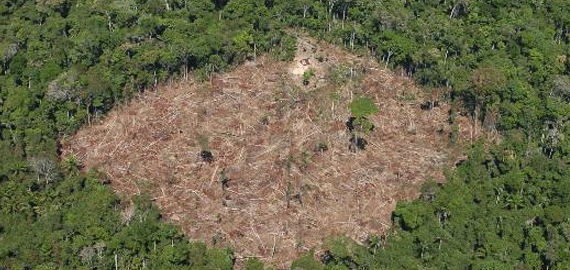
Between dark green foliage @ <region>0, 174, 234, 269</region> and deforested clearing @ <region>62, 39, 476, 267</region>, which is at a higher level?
deforested clearing @ <region>62, 39, 476, 267</region>

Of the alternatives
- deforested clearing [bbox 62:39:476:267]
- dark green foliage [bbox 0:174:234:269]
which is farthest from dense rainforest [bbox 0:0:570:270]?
deforested clearing [bbox 62:39:476:267]

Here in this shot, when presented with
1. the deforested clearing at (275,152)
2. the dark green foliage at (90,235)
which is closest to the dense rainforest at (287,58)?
the dark green foliage at (90,235)

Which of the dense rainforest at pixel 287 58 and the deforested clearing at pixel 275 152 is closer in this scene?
the dense rainforest at pixel 287 58

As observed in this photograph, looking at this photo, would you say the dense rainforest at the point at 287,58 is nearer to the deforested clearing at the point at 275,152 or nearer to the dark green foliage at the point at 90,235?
the dark green foliage at the point at 90,235

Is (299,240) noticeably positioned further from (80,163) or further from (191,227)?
(80,163)

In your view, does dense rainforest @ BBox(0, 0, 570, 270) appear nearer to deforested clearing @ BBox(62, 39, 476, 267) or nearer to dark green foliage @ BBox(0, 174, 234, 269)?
dark green foliage @ BBox(0, 174, 234, 269)

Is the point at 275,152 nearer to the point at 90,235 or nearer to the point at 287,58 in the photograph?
the point at 287,58
